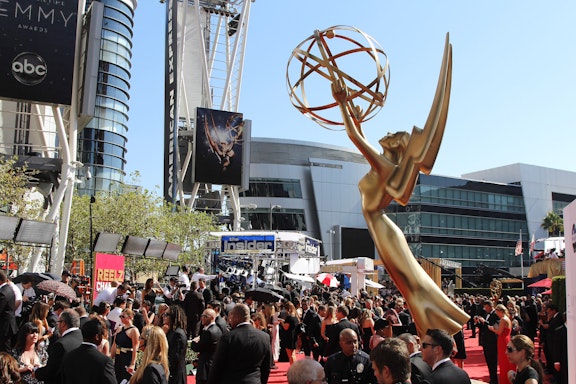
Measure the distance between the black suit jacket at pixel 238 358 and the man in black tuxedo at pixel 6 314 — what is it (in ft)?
17.2

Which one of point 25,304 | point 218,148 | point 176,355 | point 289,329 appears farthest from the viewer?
point 218,148

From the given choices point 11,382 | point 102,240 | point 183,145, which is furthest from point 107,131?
point 11,382

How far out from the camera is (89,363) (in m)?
5.85

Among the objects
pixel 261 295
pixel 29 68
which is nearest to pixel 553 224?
pixel 29 68

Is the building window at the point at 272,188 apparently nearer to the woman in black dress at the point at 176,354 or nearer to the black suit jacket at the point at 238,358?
the woman in black dress at the point at 176,354

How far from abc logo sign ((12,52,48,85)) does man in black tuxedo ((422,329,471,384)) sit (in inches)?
886

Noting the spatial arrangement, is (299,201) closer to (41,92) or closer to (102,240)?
(41,92)

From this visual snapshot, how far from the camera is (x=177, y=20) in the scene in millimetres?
54031

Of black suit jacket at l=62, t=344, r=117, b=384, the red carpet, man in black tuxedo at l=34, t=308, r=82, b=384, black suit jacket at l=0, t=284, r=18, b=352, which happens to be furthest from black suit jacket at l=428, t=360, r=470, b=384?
the red carpet

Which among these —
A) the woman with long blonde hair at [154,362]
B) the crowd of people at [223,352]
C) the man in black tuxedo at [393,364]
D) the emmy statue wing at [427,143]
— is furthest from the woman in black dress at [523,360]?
the emmy statue wing at [427,143]

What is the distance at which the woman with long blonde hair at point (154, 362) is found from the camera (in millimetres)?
5945

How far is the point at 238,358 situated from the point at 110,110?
89.8m

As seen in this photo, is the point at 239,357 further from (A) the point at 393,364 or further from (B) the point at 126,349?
(A) the point at 393,364

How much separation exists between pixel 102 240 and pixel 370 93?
9.62 metres
